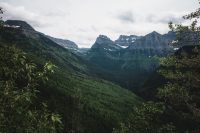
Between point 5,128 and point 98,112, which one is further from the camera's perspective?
point 98,112

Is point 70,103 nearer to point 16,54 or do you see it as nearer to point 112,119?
point 112,119

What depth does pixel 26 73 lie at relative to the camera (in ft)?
38.0

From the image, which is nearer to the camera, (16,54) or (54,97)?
(16,54)

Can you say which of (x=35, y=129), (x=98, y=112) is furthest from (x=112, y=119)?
(x=35, y=129)

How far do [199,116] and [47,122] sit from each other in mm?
16395

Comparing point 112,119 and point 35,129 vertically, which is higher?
point 35,129

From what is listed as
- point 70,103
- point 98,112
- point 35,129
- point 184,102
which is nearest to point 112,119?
point 98,112

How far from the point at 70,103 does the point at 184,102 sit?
16220cm

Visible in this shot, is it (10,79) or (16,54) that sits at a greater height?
(16,54)

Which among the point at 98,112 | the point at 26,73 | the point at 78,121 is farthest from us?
the point at 98,112

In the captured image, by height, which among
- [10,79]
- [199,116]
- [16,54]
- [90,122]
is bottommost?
[90,122]

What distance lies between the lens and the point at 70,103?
185500mm

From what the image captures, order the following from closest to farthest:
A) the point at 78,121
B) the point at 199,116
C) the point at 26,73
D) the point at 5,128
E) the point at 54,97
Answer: the point at 5,128 → the point at 26,73 → the point at 199,116 → the point at 78,121 → the point at 54,97

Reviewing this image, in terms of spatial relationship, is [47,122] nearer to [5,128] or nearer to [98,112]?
[5,128]
